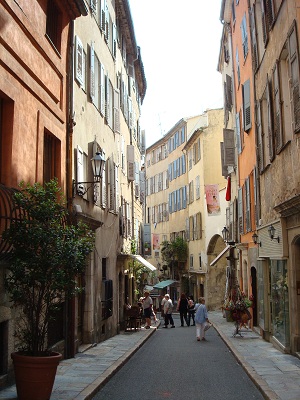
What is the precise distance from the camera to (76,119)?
1420 centimetres

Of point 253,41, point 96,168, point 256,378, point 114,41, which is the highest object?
point 114,41

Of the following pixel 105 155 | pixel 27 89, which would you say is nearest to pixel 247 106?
pixel 105 155

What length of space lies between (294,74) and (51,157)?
5788 millimetres

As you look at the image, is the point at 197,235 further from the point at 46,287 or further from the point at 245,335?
the point at 46,287

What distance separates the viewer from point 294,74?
36.3 ft

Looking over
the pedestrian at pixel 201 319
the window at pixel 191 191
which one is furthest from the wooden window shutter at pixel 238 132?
the window at pixel 191 191

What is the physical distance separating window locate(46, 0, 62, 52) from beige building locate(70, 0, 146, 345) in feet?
4.10

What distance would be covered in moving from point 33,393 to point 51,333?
426 cm

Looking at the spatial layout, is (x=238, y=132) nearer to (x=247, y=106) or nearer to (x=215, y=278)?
(x=247, y=106)

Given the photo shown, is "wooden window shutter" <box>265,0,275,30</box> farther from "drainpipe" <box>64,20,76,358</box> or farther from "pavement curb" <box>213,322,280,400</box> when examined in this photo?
"pavement curb" <box>213,322,280,400</box>

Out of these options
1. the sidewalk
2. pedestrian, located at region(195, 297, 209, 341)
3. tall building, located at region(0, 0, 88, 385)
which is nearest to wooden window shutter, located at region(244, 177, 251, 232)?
pedestrian, located at region(195, 297, 209, 341)

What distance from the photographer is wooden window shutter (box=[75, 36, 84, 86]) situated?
556 inches

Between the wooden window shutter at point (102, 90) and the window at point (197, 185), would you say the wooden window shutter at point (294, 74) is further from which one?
the window at point (197, 185)

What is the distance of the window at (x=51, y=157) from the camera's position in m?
12.0
